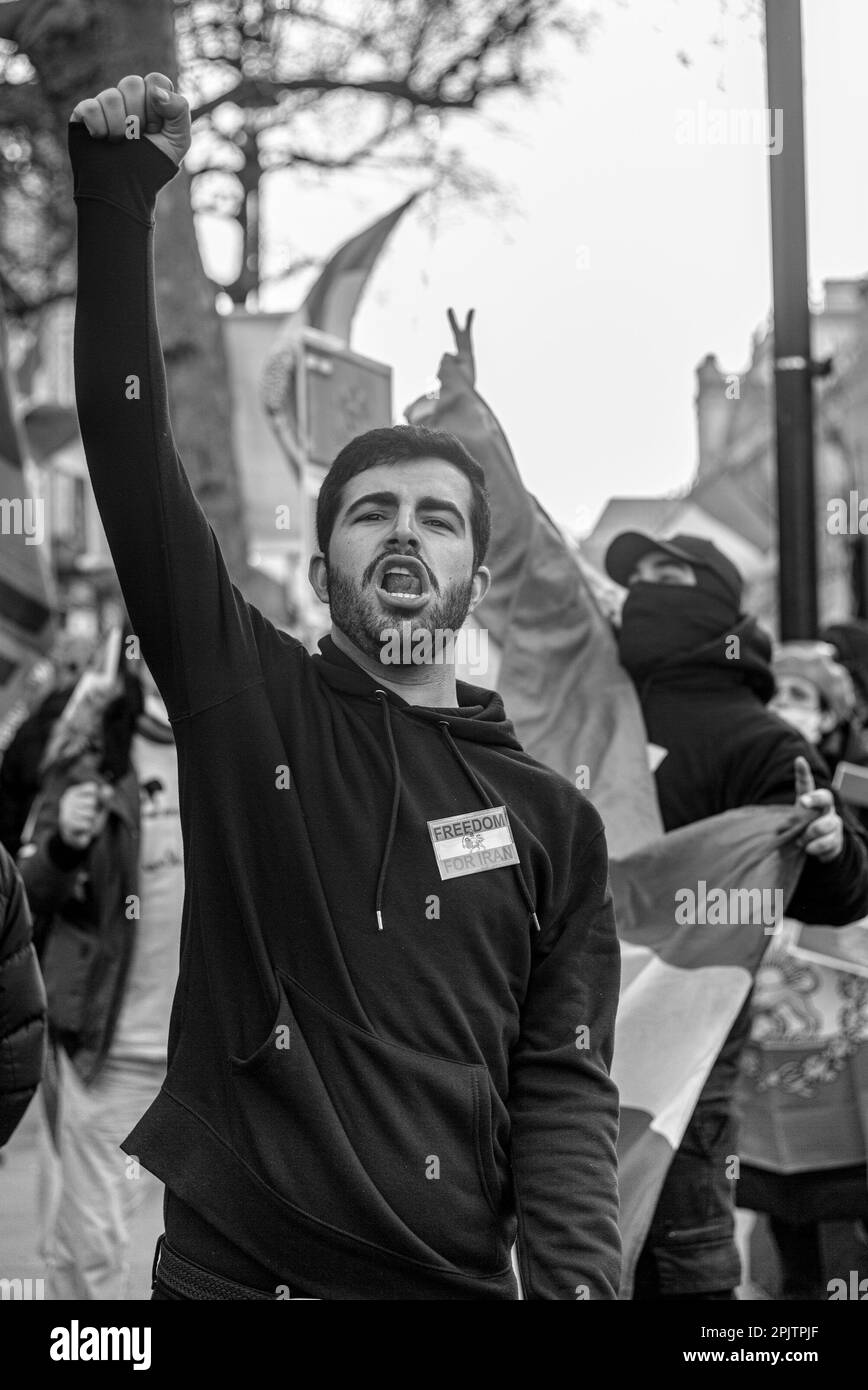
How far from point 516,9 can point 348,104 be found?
3295 millimetres

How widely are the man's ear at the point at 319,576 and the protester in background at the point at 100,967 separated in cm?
214

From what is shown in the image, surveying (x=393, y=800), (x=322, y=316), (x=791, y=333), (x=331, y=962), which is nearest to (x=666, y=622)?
(x=791, y=333)

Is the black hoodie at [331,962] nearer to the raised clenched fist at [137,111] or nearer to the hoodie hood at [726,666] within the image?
the raised clenched fist at [137,111]

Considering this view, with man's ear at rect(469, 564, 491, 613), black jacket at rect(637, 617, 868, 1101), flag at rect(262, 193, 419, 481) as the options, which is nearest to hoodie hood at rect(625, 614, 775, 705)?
black jacket at rect(637, 617, 868, 1101)

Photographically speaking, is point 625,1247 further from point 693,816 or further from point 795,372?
point 795,372

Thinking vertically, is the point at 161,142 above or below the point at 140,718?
above

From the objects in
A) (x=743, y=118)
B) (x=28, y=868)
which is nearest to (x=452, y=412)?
(x=743, y=118)

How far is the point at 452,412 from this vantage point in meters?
3.43

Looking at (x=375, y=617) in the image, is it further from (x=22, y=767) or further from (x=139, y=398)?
(x=22, y=767)

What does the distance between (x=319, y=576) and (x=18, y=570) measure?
2.71m

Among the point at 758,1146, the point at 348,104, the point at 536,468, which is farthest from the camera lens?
the point at 348,104

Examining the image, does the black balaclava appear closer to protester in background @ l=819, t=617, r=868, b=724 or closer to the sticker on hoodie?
the sticker on hoodie

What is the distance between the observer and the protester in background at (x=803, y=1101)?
4.78 meters

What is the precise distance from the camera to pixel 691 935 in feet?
12.2
